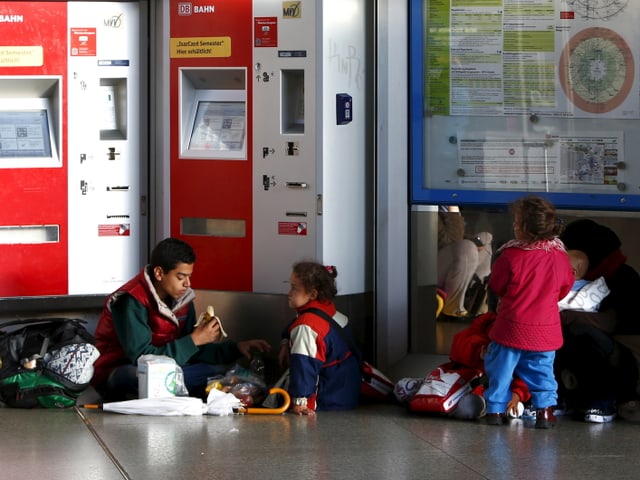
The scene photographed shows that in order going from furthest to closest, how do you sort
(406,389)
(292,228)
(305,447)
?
(292,228) → (406,389) → (305,447)

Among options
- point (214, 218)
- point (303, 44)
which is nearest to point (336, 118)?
point (303, 44)

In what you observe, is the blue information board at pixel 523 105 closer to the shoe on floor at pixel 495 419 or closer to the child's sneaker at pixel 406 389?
the child's sneaker at pixel 406 389

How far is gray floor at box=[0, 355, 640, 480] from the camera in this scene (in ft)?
17.3

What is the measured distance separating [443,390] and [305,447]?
1.03 meters

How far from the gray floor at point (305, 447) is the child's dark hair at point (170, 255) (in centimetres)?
→ 89

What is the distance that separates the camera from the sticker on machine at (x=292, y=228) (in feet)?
23.6

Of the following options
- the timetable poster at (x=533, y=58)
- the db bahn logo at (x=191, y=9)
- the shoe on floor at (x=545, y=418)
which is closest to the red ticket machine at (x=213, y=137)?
the db bahn logo at (x=191, y=9)

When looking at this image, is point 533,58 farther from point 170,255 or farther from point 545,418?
point 170,255

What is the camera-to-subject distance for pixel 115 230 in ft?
24.9

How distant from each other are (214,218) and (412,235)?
1252mm

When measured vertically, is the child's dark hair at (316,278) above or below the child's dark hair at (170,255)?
below

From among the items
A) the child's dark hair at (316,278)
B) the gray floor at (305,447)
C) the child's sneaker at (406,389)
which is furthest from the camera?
the child's sneaker at (406,389)

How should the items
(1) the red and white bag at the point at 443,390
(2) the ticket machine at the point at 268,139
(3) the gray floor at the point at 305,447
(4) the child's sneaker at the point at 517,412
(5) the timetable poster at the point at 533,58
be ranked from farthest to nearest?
(2) the ticket machine at the point at 268,139, (5) the timetable poster at the point at 533,58, (1) the red and white bag at the point at 443,390, (4) the child's sneaker at the point at 517,412, (3) the gray floor at the point at 305,447

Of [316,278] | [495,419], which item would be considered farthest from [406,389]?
[316,278]
